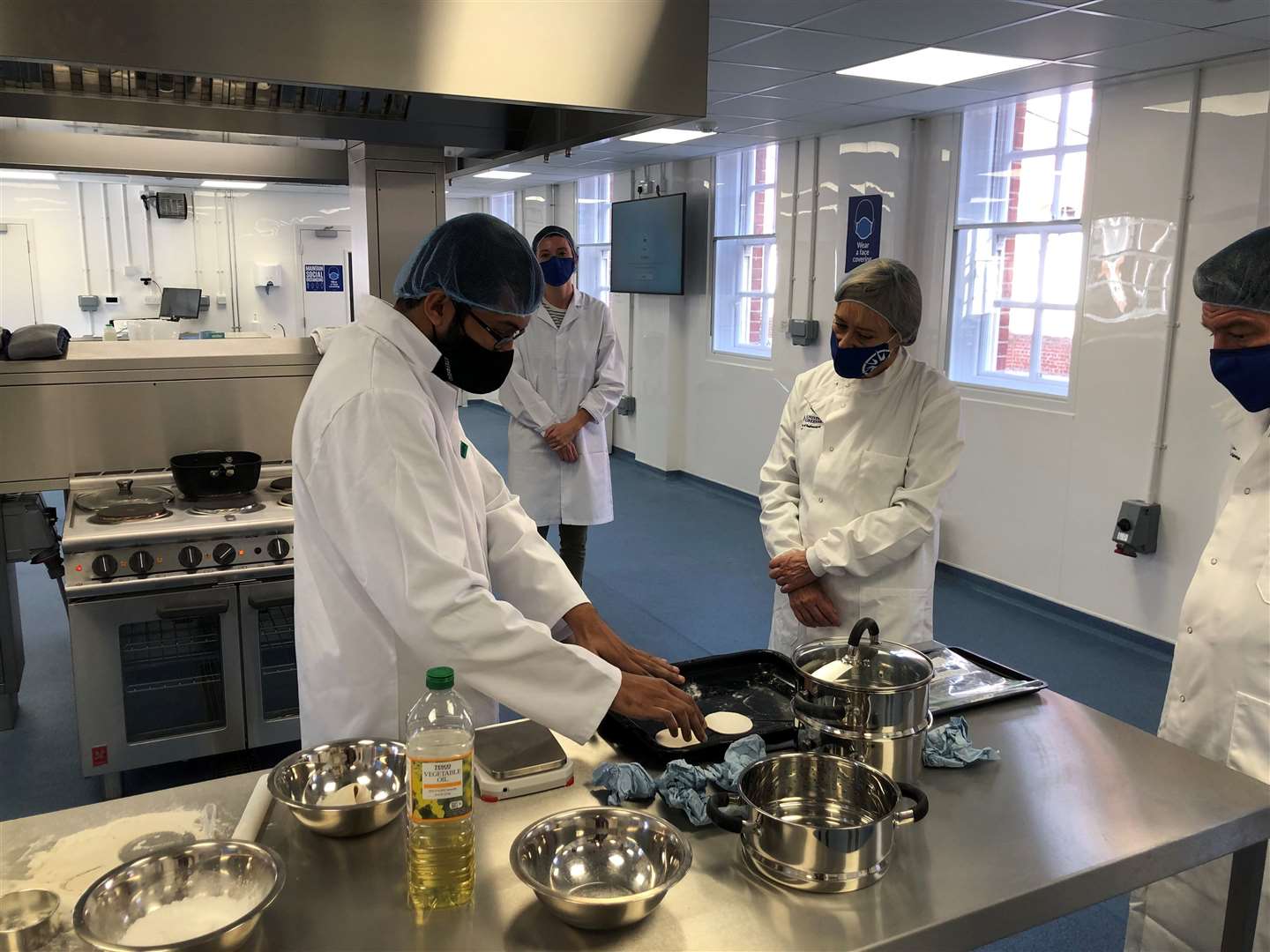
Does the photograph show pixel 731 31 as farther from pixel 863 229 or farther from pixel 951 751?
pixel 951 751

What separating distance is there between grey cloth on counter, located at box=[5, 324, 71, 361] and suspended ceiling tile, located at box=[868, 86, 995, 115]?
3493mm

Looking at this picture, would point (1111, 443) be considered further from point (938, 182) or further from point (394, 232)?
point (394, 232)

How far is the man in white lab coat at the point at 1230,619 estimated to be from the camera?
155 cm

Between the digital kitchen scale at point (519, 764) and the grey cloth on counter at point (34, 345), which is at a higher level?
the grey cloth on counter at point (34, 345)

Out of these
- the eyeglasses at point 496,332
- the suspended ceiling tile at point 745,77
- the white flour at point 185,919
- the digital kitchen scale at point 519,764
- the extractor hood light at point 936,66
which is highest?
the extractor hood light at point 936,66

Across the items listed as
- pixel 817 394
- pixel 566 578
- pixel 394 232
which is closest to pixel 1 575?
pixel 394 232

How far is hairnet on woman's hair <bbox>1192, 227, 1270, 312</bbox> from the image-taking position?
157 centimetres

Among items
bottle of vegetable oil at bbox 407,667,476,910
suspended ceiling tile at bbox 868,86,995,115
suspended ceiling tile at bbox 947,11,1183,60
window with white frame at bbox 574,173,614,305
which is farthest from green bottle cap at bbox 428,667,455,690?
window with white frame at bbox 574,173,614,305

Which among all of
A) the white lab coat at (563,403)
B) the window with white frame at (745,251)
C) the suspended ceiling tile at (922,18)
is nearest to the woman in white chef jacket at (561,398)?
the white lab coat at (563,403)

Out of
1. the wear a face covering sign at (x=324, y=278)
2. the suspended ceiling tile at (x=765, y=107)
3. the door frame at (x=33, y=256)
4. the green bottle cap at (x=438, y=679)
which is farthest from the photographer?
the wear a face covering sign at (x=324, y=278)

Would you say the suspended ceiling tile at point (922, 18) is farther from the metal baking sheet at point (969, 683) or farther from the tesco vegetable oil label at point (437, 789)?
the tesco vegetable oil label at point (437, 789)

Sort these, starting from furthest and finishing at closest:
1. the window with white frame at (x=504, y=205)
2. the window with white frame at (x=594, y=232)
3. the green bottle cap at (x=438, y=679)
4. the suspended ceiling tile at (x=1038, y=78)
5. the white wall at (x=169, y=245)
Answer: the window with white frame at (x=504, y=205), the window with white frame at (x=594, y=232), the white wall at (x=169, y=245), the suspended ceiling tile at (x=1038, y=78), the green bottle cap at (x=438, y=679)

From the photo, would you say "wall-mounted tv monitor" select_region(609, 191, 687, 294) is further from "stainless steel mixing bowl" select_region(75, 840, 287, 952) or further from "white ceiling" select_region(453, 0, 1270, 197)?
"stainless steel mixing bowl" select_region(75, 840, 287, 952)

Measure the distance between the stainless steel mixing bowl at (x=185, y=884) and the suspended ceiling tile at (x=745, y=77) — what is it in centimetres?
333
